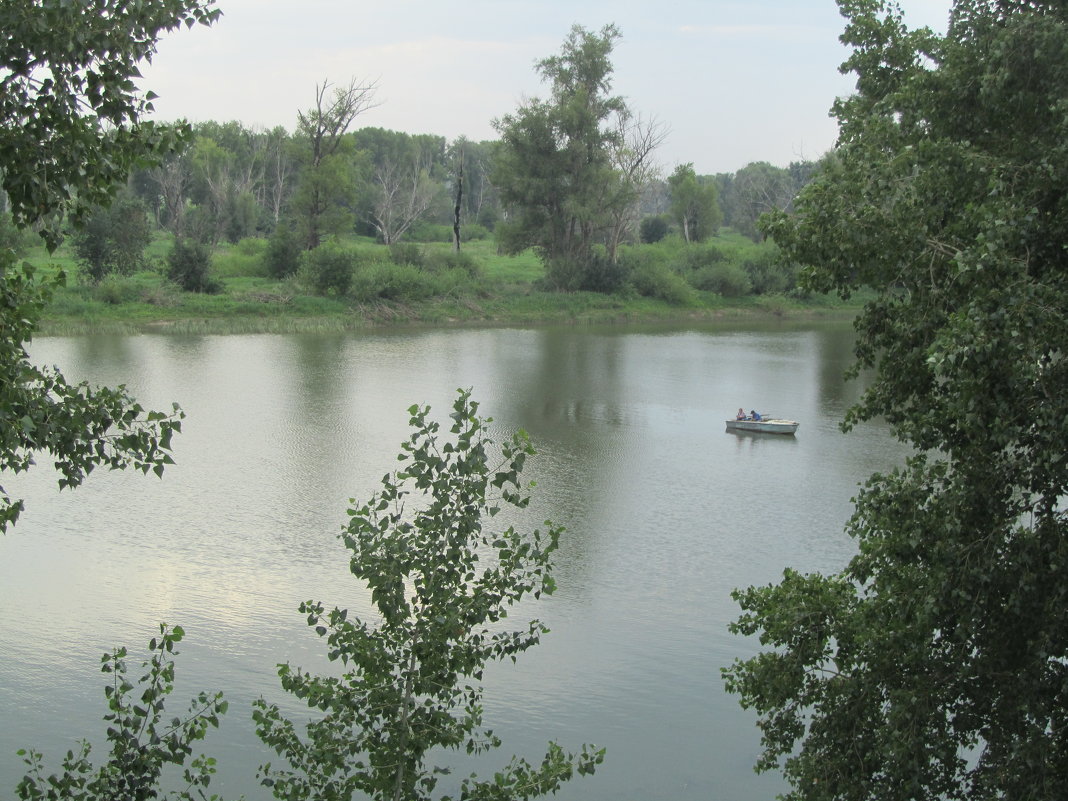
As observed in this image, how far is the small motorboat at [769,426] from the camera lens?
27.5 meters

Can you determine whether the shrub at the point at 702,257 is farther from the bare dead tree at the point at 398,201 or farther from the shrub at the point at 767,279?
the bare dead tree at the point at 398,201

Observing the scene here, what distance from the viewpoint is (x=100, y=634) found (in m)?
14.0

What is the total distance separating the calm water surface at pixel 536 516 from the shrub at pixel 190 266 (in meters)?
14.9

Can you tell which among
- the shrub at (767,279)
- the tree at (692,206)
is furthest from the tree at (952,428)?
the tree at (692,206)

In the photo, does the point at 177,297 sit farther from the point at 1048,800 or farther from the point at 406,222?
the point at 1048,800

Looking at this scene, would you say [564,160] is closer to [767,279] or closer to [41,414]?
[767,279]

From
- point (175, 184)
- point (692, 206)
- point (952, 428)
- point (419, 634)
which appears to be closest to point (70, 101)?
point (419, 634)

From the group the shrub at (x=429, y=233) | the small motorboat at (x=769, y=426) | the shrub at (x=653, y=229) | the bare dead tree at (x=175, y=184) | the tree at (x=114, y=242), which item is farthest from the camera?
the shrub at (x=653, y=229)

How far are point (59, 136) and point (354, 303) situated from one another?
45883 mm

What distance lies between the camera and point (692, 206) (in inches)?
3238

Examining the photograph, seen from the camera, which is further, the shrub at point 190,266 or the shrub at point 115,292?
the shrub at point 190,266

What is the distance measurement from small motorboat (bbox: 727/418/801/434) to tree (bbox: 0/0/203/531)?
866 inches

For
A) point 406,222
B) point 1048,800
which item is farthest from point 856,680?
point 406,222

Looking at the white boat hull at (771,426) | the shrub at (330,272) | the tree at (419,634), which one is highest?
the shrub at (330,272)
